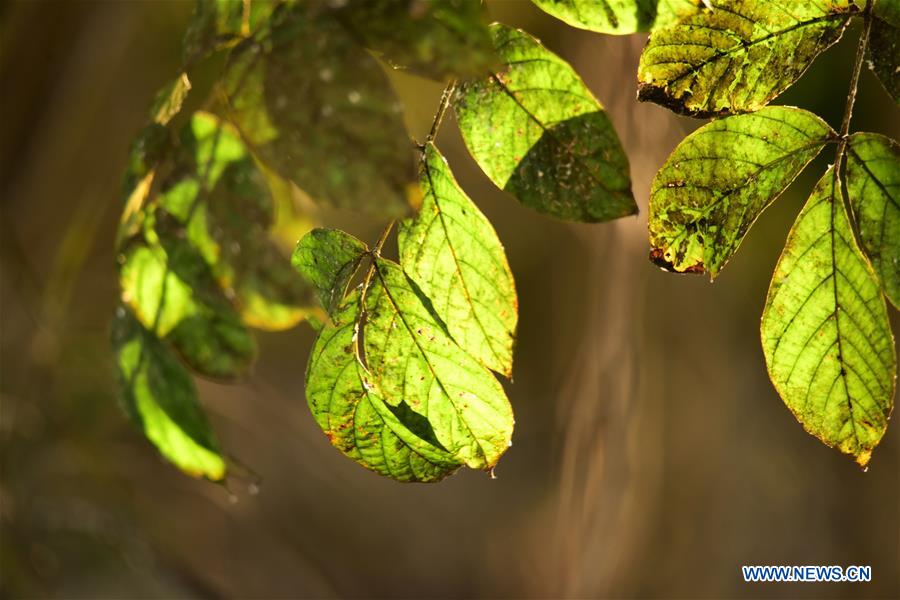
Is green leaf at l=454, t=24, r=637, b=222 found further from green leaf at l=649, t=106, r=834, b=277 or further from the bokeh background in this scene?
the bokeh background

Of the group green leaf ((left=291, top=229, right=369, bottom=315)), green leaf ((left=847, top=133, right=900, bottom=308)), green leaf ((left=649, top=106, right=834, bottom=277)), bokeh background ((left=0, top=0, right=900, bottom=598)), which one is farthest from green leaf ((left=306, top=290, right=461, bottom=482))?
green leaf ((left=847, top=133, right=900, bottom=308))

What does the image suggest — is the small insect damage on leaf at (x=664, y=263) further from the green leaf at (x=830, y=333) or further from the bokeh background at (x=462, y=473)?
the bokeh background at (x=462, y=473)

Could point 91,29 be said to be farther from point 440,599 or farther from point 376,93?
point 440,599

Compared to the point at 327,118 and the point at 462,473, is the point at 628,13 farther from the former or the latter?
the point at 462,473

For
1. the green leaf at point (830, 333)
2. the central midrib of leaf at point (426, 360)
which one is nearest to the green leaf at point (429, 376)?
the central midrib of leaf at point (426, 360)

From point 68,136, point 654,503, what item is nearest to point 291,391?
point 654,503

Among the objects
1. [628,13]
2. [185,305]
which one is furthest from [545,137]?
[185,305]
